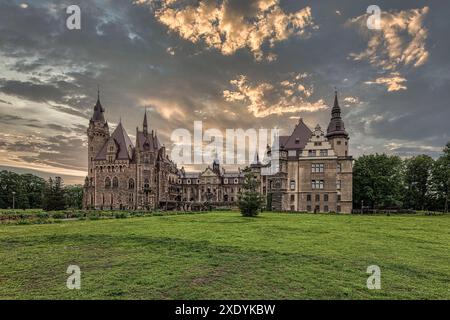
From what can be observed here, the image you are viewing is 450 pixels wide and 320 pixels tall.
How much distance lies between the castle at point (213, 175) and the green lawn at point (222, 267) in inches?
1452

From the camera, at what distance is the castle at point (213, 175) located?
52375mm

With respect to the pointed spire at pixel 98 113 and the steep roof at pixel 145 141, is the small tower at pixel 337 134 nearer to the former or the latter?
the steep roof at pixel 145 141

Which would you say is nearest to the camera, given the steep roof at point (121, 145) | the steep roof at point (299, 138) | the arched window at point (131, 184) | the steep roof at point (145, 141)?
the steep roof at point (299, 138)

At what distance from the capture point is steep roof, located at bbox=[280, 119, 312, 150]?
5544cm

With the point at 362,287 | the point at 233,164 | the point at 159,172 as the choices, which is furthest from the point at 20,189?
the point at 362,287

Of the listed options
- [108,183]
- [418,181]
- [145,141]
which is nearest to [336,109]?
[418,181]

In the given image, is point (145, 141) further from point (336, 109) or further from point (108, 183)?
point (336, 109)

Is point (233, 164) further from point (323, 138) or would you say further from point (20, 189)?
point (20, 189)

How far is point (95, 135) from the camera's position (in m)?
76.6

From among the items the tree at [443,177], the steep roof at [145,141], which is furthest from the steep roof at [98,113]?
the tree at [443,177]

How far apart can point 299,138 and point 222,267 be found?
162ft
